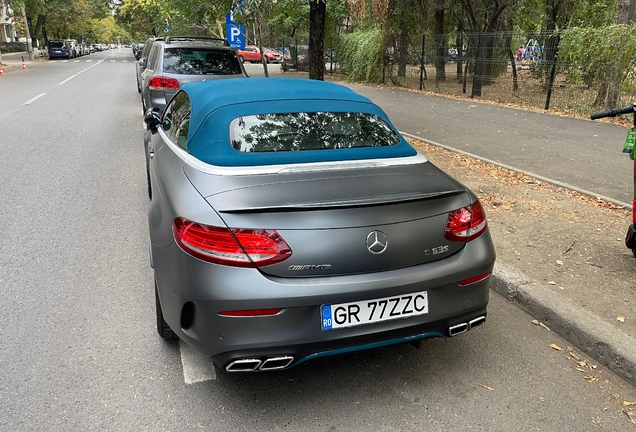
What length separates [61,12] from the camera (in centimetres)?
5003

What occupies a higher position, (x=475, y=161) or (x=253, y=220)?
(x=253, y=220)

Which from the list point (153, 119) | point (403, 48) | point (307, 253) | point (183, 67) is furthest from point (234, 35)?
point (307, 253)

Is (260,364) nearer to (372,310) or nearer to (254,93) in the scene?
(372,310)

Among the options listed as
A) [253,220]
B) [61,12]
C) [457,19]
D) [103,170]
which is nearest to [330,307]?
[253,220]

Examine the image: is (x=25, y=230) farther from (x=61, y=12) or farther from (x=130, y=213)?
(x=61, y=12)

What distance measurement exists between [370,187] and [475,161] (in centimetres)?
590

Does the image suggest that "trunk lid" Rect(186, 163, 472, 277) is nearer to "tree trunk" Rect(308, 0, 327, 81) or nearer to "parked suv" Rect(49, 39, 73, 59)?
"tree trunk" Rect(308, 0, 327, 81)

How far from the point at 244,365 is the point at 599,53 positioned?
13049 millimetres

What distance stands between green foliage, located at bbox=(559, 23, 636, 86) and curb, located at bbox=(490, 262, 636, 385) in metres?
10.2

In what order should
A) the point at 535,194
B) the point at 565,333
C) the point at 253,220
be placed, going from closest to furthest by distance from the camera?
the point at 253,220 → the point at 565,333 → the point at 535,194

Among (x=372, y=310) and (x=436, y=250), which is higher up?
(x=436, y=250)

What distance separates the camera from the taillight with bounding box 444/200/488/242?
276 cm

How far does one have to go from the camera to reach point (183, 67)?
→ 9492 millimetres

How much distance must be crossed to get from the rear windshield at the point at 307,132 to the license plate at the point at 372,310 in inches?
44.7
